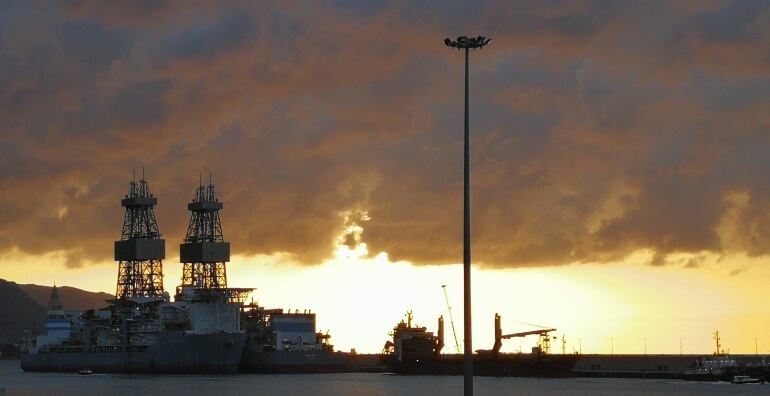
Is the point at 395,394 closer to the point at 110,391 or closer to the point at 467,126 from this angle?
the point at 110,391

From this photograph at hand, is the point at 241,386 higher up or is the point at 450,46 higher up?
the point at 450,46

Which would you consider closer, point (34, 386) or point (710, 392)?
point (710, 392)

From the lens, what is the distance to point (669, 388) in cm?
19138

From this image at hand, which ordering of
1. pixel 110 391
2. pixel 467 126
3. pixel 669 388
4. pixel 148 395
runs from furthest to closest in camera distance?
1. pixel 669 388
2. pixel 110 391
3. pixel 148 395
4. pixel 467 126

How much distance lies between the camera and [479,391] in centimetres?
17325

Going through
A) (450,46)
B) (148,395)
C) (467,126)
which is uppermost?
(450,46)

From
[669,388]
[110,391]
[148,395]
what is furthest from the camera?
[669,388]

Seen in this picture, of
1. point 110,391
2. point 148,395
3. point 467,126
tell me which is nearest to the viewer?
point 467,126

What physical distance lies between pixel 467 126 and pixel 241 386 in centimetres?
13643

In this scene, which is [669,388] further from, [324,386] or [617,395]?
[324,386]

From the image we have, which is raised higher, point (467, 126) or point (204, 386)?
point (467, 126)

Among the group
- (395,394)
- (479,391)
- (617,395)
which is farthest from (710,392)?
(395,394)

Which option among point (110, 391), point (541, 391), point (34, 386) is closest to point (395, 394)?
point (541, 391)

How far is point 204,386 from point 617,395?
59.4 meters
